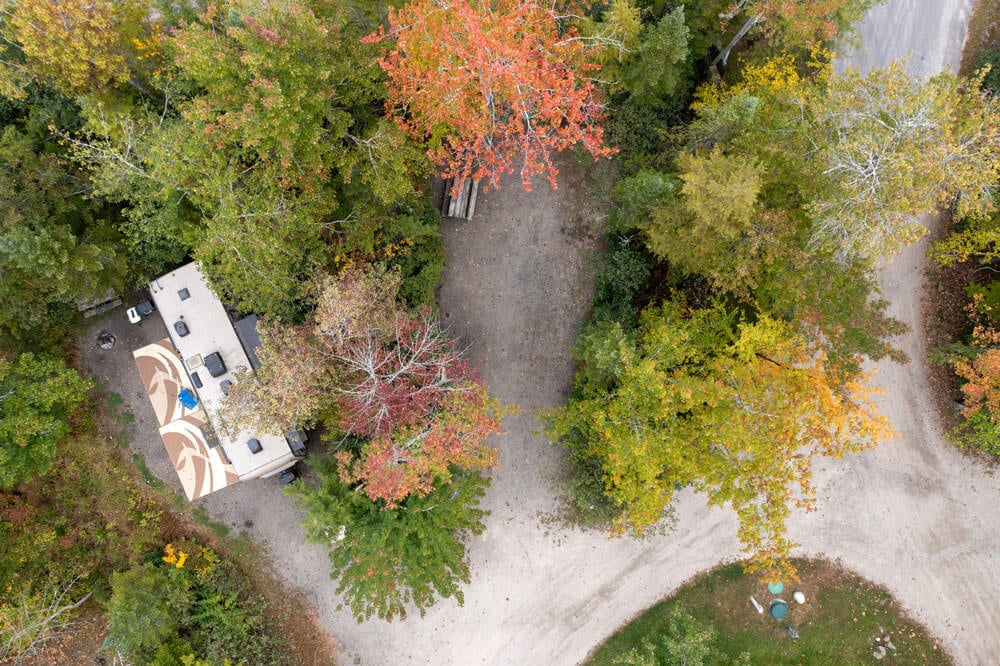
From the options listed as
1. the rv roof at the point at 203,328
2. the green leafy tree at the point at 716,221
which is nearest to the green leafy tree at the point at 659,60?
the green leafy tree at the point at 716,221

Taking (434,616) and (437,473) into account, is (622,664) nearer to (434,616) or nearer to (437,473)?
(434,616)

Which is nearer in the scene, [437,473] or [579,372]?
[437,473]

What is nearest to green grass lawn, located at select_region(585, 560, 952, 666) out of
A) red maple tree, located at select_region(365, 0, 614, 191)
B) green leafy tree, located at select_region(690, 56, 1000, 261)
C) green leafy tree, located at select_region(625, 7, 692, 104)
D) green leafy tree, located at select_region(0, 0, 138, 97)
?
green leafy tree, located at select_region(690, 56, 1000, 261)

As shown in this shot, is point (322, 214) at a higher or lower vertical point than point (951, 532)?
higher

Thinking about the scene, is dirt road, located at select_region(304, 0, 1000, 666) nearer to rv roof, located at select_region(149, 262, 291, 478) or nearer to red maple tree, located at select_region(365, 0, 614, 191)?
red maple tree, located at select_region(365, 0, 614, 191)

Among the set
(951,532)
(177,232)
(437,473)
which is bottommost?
(951,532)

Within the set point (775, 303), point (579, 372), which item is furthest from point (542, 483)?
point (775, 303)
